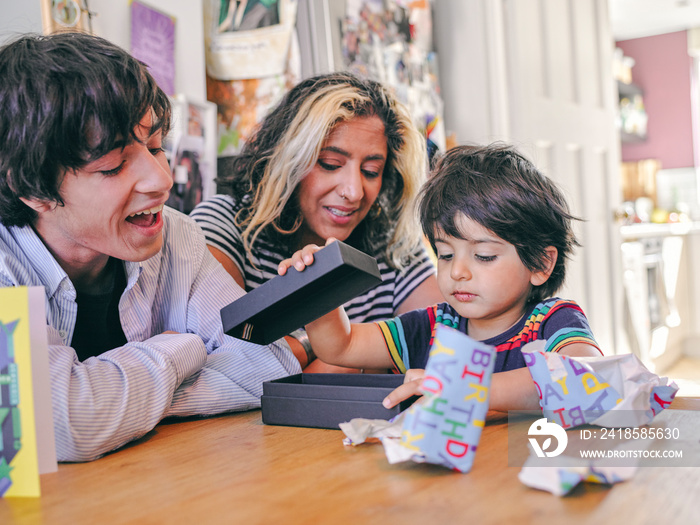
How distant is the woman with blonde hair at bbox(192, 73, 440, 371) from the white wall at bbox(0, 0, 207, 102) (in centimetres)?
29

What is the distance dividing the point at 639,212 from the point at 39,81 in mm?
5184

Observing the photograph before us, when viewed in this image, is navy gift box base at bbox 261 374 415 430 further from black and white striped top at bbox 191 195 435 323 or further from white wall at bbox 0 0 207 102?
white wall at bbox 0 0 207 102

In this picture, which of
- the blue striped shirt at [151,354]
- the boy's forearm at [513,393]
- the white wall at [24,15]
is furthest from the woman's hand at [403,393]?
the white wall at [24,15]

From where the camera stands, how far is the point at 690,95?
5.32m

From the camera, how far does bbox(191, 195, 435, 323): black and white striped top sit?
1.41 m

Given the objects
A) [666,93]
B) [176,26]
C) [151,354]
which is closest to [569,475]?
[151,354]

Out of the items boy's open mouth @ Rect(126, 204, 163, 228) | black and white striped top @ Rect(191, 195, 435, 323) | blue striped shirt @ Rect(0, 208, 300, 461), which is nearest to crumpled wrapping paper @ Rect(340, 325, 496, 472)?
blue striped shirt @ Rect(0, 208, 300, 461)

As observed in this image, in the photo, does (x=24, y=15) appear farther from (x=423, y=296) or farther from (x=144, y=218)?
(x=423, y=296)

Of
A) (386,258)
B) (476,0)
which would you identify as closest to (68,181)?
(386,258)

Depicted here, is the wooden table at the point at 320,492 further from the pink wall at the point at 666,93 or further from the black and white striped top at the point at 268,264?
the pink wall at the point at 666,93

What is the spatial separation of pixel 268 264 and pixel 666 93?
505 cm

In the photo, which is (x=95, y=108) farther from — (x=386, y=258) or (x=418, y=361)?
(x=386, y=258)

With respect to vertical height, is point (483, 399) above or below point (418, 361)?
above

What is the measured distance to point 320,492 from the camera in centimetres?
59
